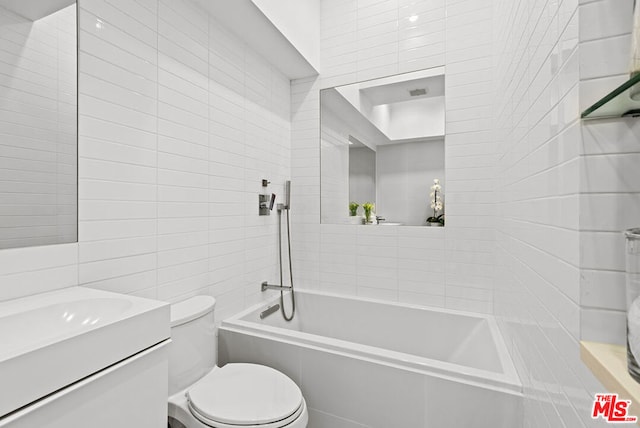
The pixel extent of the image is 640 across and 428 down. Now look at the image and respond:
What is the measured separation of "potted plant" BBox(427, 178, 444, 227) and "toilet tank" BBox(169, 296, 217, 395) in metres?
1.63

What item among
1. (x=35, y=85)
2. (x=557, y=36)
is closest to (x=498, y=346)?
(x=557, y=36)

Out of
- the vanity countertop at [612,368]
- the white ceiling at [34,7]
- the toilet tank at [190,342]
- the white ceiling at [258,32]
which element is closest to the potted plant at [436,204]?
the white ceiling at [258,32]

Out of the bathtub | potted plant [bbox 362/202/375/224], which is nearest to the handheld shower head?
potted plant [bbox 362/202/375/224]

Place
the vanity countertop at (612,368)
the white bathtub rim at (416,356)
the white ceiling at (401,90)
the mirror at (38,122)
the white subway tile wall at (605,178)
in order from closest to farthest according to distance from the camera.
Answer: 1. the vanity countertop at (612,368)
2. the white subway tile wall at (605,178)
3. the mirror at (38,122)
4. the white bathtub rim at (416,356)
5. the white ceiling at (401,90)

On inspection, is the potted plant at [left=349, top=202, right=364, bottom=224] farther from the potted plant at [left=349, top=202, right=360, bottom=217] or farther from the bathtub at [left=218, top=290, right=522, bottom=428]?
the bathtub at [left=218, top=290, right=522, bottom=428]

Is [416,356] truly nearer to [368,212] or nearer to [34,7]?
[368,212]

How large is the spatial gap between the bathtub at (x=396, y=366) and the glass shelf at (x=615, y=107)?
118cm

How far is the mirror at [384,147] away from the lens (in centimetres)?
233

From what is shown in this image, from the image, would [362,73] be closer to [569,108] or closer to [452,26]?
[452,26]

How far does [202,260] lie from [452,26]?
2.33 meters

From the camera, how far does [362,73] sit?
8.23ft

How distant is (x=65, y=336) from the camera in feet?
2.46

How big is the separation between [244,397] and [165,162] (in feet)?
3.93

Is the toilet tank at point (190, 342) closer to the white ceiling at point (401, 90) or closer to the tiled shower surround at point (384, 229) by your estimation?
the tiled shower surround at point (384, 229)
